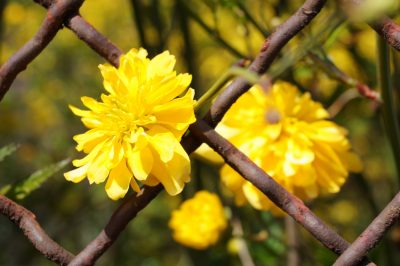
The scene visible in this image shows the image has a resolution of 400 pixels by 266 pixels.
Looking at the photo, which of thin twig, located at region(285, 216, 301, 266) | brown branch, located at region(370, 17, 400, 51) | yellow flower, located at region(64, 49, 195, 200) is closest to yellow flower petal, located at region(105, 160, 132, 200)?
yellow flower, located at region(64, 49, 195, 200)

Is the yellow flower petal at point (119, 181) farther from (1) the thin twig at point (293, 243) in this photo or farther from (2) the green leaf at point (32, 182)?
(1) the thin twig at point (293, 243)

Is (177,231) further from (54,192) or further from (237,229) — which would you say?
(54,192)

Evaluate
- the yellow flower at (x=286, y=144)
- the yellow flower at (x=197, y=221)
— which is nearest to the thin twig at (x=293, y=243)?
the yellow flower at (x=197, y=221)

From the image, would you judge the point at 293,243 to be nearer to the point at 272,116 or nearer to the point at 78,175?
the point at 272,116

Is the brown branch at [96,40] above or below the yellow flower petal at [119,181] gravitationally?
above

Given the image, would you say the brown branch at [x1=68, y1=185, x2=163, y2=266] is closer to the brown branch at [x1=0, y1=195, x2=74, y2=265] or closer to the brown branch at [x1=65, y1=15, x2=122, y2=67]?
the brown branch at [x1=0, y1=195, x2=74, y2=265]

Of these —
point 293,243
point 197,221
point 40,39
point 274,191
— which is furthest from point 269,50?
point 293,243
